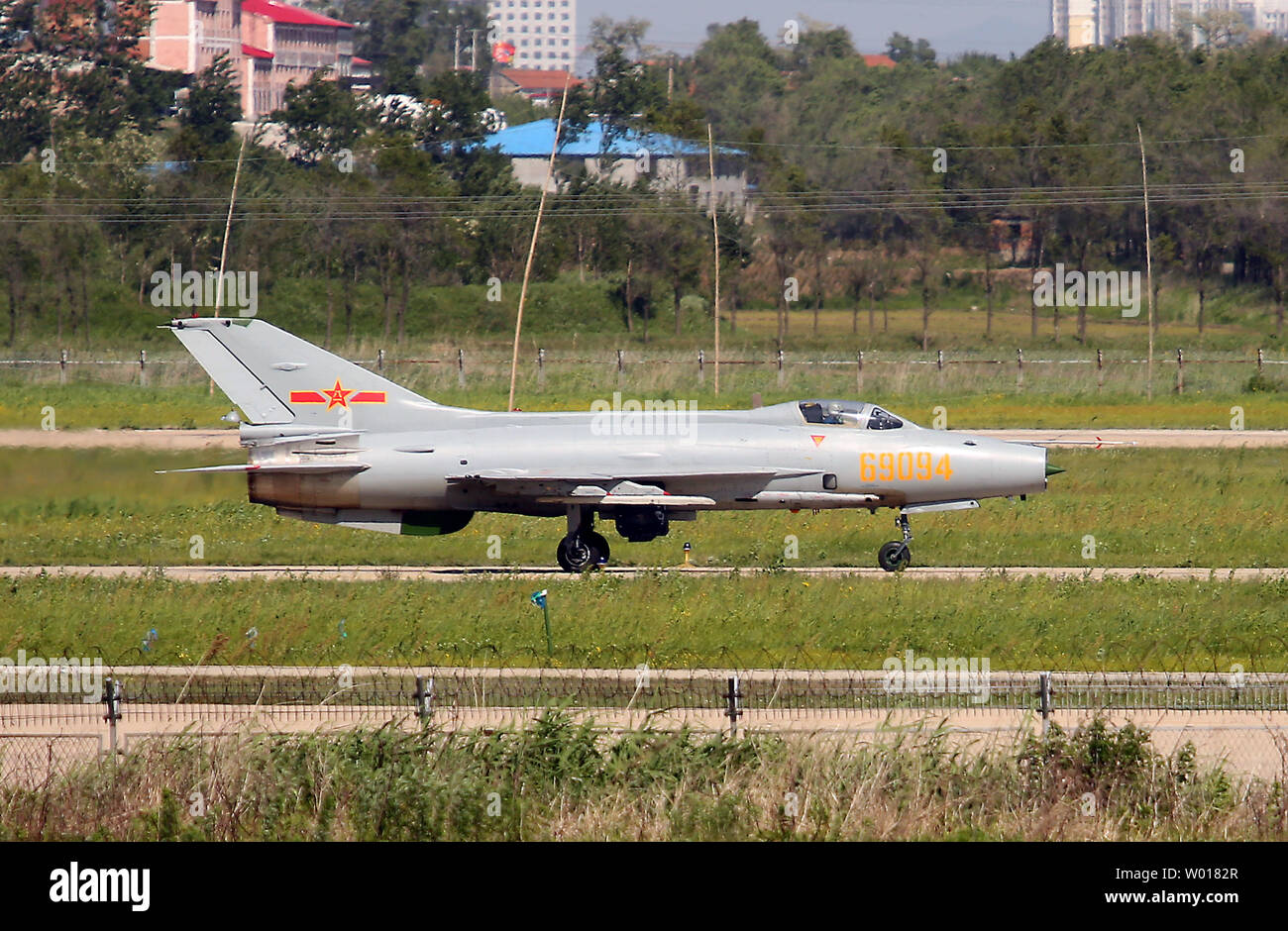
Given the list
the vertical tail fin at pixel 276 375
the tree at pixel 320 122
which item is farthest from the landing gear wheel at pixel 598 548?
the tree at pixel 320 122

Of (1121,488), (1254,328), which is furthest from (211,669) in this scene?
(1254,328)

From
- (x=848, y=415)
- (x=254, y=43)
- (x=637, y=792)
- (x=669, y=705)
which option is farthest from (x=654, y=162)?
→ (x=254, y=43)

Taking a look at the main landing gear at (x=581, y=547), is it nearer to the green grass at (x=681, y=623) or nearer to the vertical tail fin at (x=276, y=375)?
the green grass at (x=681, y=623)

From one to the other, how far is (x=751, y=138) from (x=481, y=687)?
7307 centimetres

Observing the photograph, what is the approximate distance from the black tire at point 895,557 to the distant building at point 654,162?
41596 millimetres

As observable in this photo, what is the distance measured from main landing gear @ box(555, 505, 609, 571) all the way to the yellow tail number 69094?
4150 millimetres

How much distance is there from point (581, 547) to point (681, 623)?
209 inches

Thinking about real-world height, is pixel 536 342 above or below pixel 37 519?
above

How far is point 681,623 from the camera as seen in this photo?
19.0 meters

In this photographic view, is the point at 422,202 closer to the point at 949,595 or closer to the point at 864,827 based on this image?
the point at 949,595

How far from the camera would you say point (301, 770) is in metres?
12.9

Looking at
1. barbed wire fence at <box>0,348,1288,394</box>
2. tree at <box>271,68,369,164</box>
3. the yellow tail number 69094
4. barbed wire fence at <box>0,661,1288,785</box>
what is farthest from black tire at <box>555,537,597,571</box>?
tree at <box>271,68,369,164</box>

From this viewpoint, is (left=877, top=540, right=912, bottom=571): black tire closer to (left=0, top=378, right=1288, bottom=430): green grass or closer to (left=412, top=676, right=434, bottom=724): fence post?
(left=412, top=676, right=434, bottom=724): fence post

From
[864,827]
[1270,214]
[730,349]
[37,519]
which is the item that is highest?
[1270,214]
